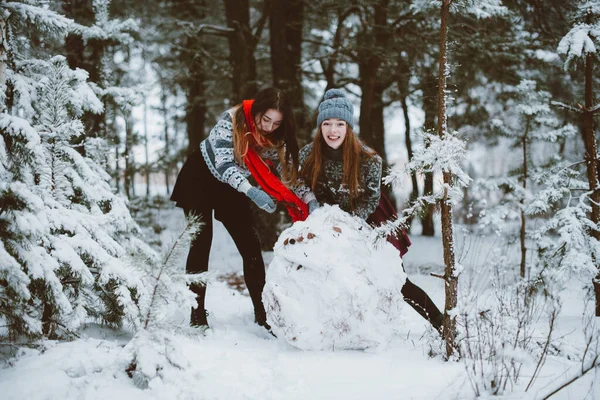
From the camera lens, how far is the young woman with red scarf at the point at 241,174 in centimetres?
346

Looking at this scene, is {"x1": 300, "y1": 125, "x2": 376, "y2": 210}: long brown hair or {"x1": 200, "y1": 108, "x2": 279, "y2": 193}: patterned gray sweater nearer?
{"x1": 200, "y1": 108, "x2": 279, "y2": 193}: patterned gray sweater

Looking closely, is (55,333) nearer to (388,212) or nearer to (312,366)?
(312,366)

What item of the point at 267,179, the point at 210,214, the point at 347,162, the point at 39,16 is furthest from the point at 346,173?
the point at 39,16

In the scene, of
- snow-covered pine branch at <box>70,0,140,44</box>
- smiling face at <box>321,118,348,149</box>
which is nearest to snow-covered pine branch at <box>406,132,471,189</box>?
smiling face at <box>321,118,348,149</box>

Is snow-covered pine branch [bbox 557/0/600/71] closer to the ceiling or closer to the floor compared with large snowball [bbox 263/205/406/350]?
closer to the ceiling

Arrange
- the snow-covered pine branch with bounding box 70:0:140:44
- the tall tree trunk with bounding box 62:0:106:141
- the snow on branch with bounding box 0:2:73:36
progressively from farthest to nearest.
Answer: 1. the tall tree trunk with bounding box 62:0:106:141
2. the snow-covered pine branch with bounding box 70:0:140:44
3. the snow on branch with bounding box 0:2:73:36

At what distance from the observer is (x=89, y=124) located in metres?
4.98

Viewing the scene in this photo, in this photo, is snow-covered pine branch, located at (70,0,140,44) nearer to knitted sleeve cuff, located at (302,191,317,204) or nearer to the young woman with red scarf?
the young woman with red scarf

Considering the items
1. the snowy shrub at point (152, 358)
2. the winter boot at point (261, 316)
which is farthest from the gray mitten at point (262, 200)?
the snowy shrub at point (152, 358)

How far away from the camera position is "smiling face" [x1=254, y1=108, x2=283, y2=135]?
3.45 m

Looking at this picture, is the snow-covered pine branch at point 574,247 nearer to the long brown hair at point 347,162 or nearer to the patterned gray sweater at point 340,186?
the patterned gray sweater at point 340,186

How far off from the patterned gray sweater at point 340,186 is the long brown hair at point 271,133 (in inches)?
5.5

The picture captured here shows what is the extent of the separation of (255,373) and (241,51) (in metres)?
7.60

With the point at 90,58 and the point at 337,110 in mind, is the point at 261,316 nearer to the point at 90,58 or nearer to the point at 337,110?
the point at 337,110
